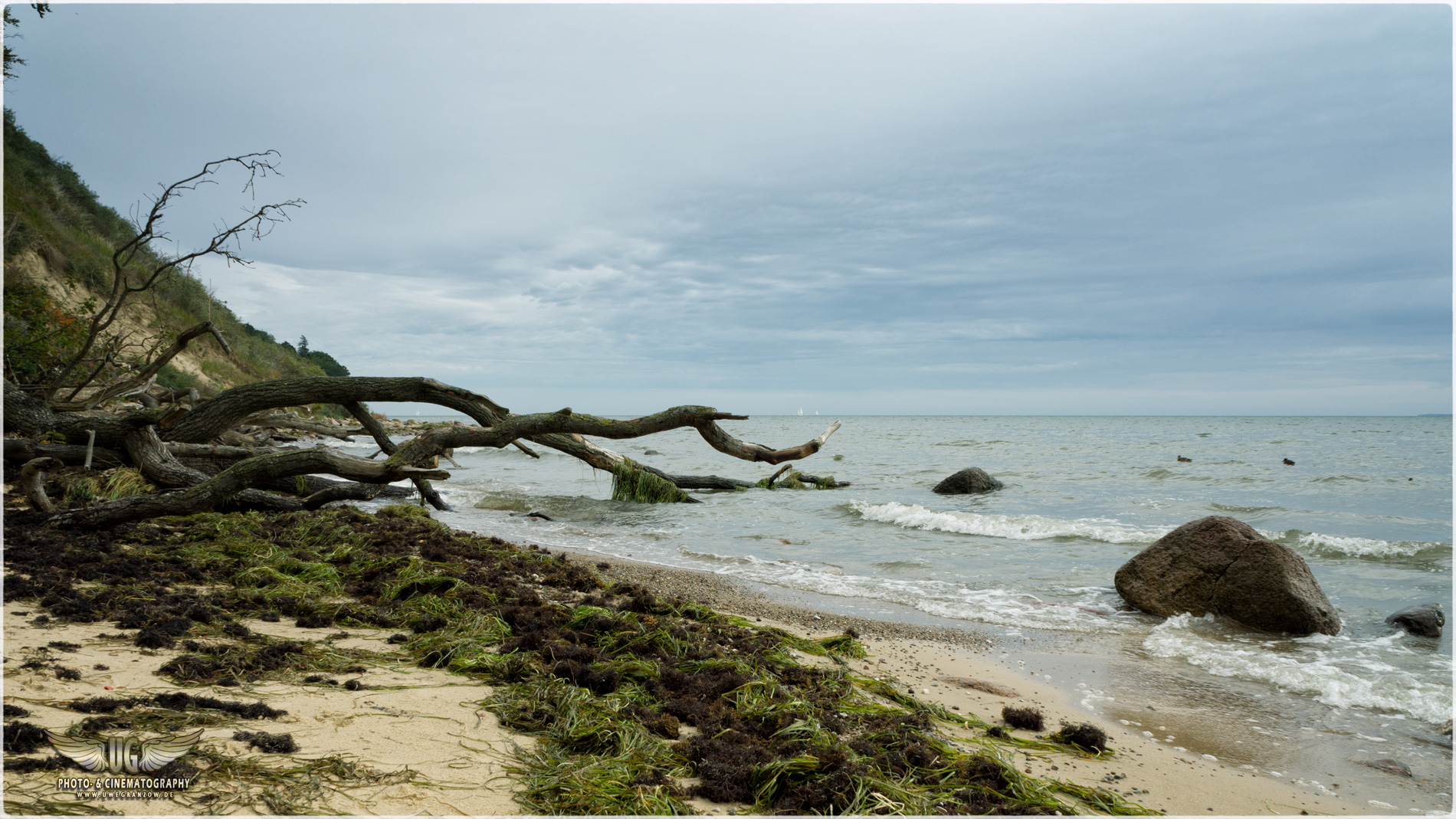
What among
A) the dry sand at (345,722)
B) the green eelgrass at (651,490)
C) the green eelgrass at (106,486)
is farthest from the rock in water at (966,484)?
the green eelgrass at (106,486)

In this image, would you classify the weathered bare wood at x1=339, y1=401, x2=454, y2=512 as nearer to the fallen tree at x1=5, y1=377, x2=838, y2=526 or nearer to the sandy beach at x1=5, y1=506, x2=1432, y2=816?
the fallen tree at x1=5, y1=377, x2=838, y2=526

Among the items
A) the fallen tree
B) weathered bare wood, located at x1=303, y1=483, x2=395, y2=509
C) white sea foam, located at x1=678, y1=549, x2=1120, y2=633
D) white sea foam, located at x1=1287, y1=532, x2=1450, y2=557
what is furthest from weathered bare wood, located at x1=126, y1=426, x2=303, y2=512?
white sea foam, located at x1=1287, y1=532, x2=1450, y2=557

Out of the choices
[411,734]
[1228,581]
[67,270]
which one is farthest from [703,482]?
[67,270]

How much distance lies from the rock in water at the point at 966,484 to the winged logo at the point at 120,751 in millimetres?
18395

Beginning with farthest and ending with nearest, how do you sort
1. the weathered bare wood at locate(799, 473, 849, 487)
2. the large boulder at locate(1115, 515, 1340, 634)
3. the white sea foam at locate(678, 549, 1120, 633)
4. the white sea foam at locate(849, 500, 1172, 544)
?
1. the weathered bare wood at locate(799, 473, 849, 487)
2. the white sea foam at locate(849, 500, 1172, 544)
3. the white sea foam at locate(678, 549, 1120, 633)
4. the large boulder at locate(1115, 515, 1340, 634)

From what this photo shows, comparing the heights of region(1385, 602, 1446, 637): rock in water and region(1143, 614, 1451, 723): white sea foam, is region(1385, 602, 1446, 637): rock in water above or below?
above

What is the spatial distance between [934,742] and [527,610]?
332 centimetres

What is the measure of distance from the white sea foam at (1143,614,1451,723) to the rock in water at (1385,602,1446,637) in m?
0.44

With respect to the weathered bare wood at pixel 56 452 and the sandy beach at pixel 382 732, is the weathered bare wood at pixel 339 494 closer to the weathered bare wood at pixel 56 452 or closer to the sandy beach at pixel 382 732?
the weathered bare wood at pixel 56 452

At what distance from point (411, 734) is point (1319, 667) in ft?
23.5

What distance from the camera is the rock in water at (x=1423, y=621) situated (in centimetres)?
673

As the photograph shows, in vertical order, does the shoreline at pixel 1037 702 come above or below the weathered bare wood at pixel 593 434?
below

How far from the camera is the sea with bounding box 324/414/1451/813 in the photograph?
4711 millimetres

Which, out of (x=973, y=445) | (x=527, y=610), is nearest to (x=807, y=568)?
(x=527, y=610)
